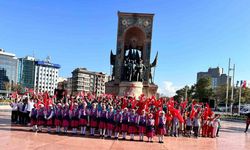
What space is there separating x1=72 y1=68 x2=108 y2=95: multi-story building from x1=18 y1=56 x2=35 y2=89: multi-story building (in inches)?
866

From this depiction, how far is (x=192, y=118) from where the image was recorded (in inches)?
714

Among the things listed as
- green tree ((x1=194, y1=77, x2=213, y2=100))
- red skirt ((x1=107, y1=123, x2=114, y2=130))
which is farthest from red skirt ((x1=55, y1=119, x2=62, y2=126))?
green tree ((x1=194, y1=77, x2=213, y2=100))

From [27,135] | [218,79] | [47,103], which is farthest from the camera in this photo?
[218,79]

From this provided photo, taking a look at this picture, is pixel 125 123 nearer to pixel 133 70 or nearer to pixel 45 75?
pixel 133 70

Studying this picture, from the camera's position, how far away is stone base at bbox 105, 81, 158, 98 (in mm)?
32691

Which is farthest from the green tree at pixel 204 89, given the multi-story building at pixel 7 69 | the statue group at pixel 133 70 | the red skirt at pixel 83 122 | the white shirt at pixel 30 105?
the multi-story building at pixel 7 69

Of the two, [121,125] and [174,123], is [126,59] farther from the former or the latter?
[121,125]

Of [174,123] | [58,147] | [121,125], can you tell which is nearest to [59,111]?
[121,125]

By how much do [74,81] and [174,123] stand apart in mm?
131858

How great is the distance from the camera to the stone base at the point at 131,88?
32.7 m

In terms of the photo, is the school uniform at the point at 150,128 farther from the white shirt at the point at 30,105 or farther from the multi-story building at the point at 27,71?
the multi-story building at the point at 27,71

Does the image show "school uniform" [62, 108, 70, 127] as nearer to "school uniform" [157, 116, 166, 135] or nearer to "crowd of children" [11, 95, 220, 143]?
"crowd of children" [11, 95, 220, 143]

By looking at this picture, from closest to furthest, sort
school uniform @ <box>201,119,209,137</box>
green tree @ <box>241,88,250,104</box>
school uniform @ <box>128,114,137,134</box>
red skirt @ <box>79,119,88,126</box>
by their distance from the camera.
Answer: school uniform @ <box>128,114,137,134</box>, red skirt @ <box>79,119,88,126</box>, school uniform @ <box>201,119,209,137</box>, green tree @ <box>241,88,250,104</box>

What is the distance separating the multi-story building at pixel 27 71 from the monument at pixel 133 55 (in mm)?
124525
